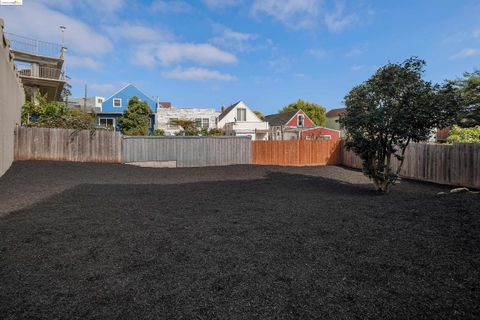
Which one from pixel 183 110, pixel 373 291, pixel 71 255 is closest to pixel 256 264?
pixel 373 291

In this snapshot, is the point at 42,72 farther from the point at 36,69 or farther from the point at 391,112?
the point at 391,112

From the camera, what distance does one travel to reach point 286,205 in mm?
6246

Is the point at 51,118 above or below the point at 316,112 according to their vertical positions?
below

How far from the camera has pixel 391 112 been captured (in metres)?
7.83

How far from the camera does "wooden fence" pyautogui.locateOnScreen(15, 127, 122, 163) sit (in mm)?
12531

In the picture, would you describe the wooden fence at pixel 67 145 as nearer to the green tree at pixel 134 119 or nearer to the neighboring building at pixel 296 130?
the green tree at pixel 134 119

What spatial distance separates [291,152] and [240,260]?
15.5m

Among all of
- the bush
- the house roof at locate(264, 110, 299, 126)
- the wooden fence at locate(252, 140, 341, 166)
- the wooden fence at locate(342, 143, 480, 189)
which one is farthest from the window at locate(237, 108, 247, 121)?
the bush

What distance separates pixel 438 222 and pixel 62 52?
1090 inches

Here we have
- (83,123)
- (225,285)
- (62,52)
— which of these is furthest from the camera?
(62,52)

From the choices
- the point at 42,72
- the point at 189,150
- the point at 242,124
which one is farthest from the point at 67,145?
the point at 242,124

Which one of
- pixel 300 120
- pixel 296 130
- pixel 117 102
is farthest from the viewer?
pixel 300 120

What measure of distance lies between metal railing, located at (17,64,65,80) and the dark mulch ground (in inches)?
766

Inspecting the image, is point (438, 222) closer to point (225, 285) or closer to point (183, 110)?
point (225, 285)
